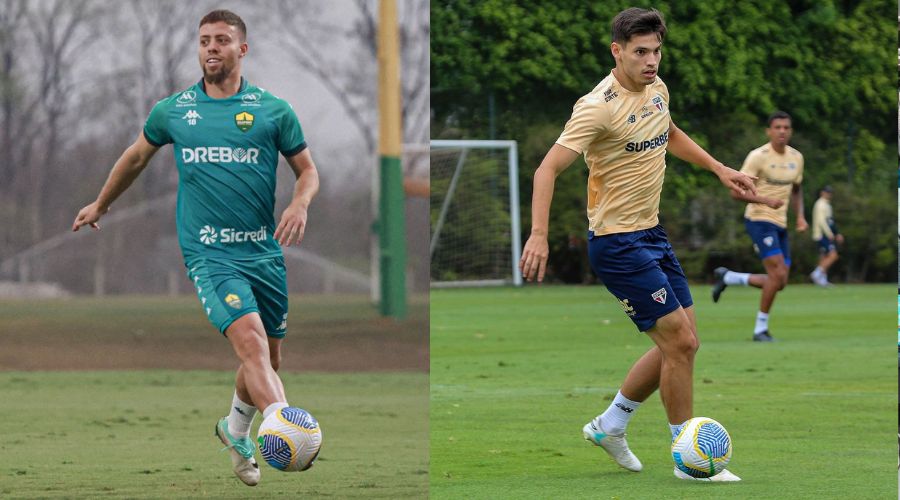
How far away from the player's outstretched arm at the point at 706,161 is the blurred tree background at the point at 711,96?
775 inches

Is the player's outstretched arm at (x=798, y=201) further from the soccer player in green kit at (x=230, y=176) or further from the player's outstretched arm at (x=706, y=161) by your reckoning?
the soccer player in green kit at (x=230, y=176)

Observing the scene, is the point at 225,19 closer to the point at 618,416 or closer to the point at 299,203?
the point at 299,203

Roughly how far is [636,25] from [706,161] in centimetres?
88

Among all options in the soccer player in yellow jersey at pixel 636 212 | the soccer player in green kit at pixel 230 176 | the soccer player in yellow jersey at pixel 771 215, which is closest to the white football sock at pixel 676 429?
the soccer player in yellow jersey at pixel 636 212

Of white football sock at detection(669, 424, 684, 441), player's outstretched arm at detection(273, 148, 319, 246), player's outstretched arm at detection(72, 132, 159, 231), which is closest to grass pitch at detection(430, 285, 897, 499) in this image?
white football sock at detection(669, 424, 684, 441)

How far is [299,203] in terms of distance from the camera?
18.9ft

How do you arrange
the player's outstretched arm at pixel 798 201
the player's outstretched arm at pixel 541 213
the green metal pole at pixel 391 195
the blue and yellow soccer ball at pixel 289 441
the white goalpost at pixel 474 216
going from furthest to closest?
the white goalpost at pixel 474 216, the green metal pole at pixel 391 195, the player's outstretched arm at pixel 798 201, the player's outstretched arm at pixel 541 213, the blue and yellow soccer ball at pixel 289 441

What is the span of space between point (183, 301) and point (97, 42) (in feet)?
14.7

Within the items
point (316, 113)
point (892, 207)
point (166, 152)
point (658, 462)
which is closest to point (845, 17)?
point (892, 207)

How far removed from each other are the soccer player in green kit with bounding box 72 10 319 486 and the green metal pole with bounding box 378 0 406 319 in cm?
1364

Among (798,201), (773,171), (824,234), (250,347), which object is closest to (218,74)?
(250,347)

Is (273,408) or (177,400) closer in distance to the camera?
(273,408)

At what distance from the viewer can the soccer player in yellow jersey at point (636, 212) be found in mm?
6078

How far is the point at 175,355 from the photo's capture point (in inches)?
743
